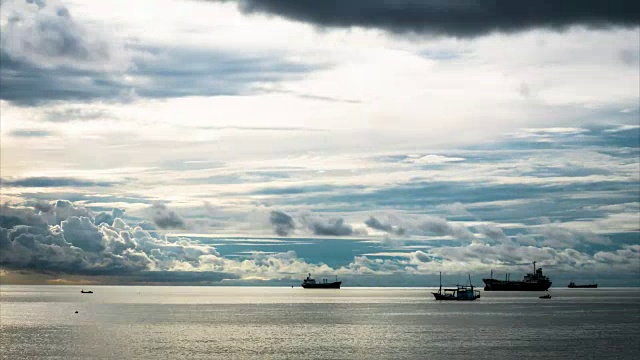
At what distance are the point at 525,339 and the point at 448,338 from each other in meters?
13.8

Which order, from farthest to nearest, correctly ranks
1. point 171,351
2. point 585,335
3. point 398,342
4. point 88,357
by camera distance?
point 585,335
point 398,342
point 171,351
point 88,357

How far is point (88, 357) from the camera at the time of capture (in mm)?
120062

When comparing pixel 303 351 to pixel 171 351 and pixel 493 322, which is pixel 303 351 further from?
pixel 493 322

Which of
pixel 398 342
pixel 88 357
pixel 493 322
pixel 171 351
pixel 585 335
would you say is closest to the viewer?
pixel 88 357

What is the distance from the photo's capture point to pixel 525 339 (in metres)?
148

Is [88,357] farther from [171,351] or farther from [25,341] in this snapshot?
[25,341]

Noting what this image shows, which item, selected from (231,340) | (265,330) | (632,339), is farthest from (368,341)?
(632,339)

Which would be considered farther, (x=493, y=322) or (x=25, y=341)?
(x=493, y=322)

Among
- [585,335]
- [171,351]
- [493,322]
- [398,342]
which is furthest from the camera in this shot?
[493,322]

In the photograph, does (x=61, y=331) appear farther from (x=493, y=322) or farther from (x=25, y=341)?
(x=493, y=322)

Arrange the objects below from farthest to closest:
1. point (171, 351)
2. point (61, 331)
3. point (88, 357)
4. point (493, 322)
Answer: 1. point (493, 322)
2. point (61, 331)
3. point (171, 351)
4. point (88, 357)

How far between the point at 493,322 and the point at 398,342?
62.2 metres

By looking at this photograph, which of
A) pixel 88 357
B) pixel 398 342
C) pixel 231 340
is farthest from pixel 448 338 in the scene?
pixel 88 357

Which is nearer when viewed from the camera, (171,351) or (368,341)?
(171,351)
